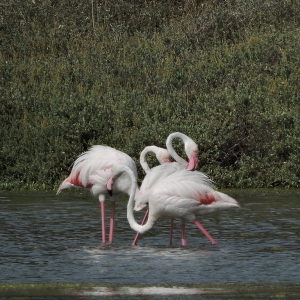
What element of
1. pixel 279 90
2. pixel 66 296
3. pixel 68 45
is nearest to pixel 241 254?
pixel 66 296

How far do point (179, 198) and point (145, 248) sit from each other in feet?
2.13

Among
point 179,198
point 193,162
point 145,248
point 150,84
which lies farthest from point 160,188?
point 150,84

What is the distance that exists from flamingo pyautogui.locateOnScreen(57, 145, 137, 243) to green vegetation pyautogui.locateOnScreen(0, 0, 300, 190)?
191 inches

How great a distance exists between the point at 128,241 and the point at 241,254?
170 centimetres

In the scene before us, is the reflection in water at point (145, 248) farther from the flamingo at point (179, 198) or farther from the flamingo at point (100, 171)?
the flamingo at point (100, 171)

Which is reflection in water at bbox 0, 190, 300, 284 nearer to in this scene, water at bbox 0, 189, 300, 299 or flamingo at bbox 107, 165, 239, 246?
water at bbox 0, 189, 300, 299

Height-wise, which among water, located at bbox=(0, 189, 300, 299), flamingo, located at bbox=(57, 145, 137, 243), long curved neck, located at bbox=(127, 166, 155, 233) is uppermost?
flamingo, located at bbox=(57, 145, 137, 243)

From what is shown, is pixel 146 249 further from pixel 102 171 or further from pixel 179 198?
pixel 102 171

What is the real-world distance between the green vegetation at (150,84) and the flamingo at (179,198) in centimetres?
559

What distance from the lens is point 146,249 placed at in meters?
8.33

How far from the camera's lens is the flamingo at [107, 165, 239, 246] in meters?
8.45

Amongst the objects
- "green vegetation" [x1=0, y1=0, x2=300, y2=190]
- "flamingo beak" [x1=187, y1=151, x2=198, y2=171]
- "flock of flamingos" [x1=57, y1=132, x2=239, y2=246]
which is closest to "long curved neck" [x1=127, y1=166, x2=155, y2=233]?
"flock of flamingos" [x1=57, y1=132, x2=239, y2=246]

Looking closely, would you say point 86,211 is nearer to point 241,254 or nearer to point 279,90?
point 241,254

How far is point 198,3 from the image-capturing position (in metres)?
23.2
